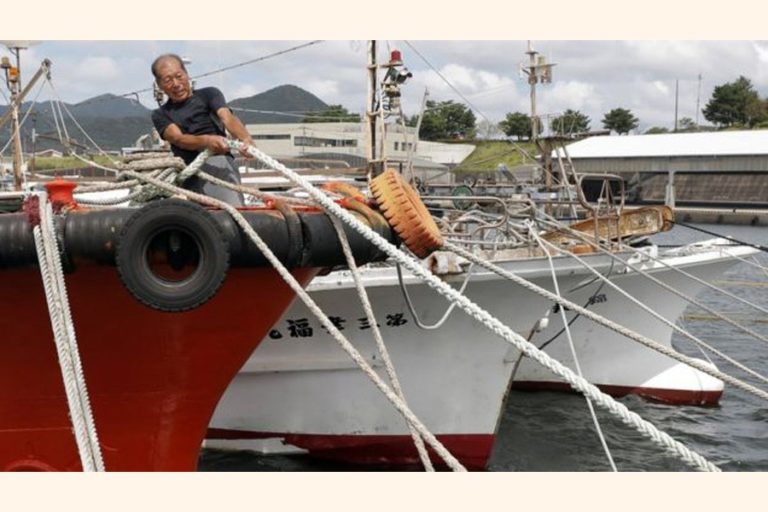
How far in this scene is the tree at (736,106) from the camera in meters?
71.5

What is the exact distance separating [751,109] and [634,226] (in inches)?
2662

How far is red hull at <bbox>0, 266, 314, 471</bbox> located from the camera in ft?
17.1

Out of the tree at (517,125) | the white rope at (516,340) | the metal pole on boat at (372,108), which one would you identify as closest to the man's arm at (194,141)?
the white rope at (516,340)

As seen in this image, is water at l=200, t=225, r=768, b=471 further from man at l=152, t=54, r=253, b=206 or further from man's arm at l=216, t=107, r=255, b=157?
man's arm at l=216, t=107, r=255, b=157

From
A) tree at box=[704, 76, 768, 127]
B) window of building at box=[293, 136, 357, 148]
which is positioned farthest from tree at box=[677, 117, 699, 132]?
window of building at box=[293, 136, 357, 148]

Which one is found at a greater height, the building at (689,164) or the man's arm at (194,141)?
the man's arm at (194,141)

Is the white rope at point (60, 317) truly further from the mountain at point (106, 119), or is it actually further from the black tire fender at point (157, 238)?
the mountain at point (106, 119)

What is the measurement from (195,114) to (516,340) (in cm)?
270

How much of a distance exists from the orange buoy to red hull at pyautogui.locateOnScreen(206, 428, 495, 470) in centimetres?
431

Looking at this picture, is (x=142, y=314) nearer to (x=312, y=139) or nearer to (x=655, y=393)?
(x=655, y=393)

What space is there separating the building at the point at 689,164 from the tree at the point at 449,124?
25387 mm

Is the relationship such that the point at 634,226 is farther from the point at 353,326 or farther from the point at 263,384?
the point at 263,384

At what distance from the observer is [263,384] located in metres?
9.05

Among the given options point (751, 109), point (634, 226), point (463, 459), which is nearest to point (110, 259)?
point (463, 459)
